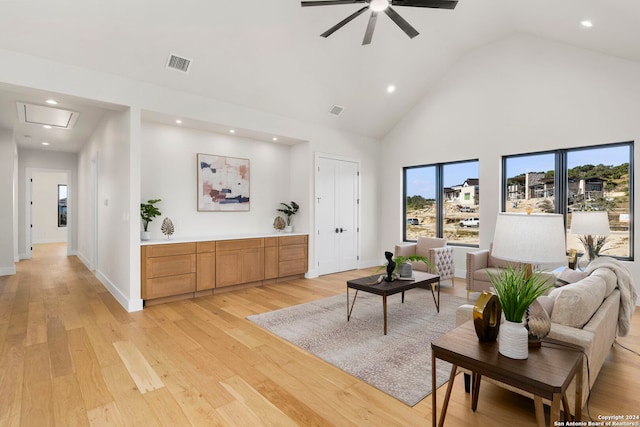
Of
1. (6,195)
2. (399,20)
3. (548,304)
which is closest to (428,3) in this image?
(399,20)

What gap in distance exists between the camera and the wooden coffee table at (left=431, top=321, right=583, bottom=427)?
1.44 metres

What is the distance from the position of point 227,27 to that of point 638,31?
15.4 feet

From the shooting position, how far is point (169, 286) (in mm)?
4570

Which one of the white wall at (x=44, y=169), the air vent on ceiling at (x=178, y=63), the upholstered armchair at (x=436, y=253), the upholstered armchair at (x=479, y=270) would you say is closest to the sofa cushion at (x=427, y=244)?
the upholstered armchair at (x=436, y=253)

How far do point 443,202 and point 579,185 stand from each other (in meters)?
2.24

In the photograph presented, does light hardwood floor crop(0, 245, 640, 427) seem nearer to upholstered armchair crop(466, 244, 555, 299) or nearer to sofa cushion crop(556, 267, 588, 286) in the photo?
sofa cushion crop(556, 267, 588, 286)

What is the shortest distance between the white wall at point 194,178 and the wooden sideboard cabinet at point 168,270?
1.82ft

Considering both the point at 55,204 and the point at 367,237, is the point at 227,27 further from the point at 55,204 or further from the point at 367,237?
the point at 55,204

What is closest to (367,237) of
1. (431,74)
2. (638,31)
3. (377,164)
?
(377,164)

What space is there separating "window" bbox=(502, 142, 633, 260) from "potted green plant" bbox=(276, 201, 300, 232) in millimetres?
3790

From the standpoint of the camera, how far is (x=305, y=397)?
7.64 ft

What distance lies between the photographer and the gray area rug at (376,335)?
8.46 feet

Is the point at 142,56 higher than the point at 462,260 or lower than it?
higher

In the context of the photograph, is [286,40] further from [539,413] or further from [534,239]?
[539,413]
